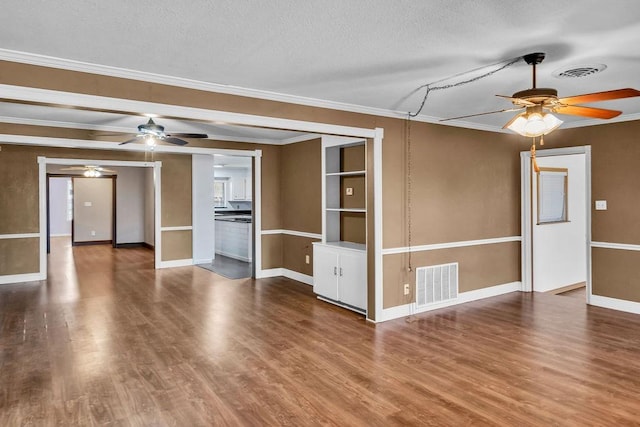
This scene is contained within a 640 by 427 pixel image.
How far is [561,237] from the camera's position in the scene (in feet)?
21.0

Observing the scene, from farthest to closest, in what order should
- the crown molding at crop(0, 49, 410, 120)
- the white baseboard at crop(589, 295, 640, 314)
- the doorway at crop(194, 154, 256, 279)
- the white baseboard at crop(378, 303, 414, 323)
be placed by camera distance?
the doorway at crop(194, 154, 256, 279), the white baseboard at crop(589, 295, 640, 314), the white baseboard at crop(378, 303, 414, 323), the crown molding at crop(0, 49, 410, 120)

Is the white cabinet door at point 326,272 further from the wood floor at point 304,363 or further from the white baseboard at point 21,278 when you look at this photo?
the white baseboard at point 21,278

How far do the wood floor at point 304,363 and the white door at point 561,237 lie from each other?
22.3 inches

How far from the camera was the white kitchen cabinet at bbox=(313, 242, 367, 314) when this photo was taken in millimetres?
4922

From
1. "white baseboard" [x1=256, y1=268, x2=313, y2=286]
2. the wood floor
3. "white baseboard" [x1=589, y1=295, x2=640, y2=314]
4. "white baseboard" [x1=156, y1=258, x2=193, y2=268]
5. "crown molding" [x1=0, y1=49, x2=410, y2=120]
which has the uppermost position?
"crown molding" [x1=0, y1=49, x2=410, y2=120]

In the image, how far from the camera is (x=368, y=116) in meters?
4.59

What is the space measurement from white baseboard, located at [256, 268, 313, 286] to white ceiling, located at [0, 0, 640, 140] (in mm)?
3605

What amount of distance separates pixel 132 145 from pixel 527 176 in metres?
5.78

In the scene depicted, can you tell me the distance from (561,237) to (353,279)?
3.60m

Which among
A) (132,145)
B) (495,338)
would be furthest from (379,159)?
(132,145)

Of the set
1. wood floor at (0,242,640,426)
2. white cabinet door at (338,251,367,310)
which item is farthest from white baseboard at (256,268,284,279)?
white cabinet door at (338,251,367,310)

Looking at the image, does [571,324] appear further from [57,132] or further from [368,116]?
[57,132]

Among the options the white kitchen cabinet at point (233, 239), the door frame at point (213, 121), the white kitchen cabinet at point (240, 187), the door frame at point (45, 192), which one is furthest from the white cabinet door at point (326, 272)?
the white kitchen cabinet at point (240, 187)

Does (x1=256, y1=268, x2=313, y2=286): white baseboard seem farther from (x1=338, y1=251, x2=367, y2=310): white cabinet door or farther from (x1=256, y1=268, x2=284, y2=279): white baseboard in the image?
(x1=338, y1=251, x2=367, y2=310): white cabinet door
